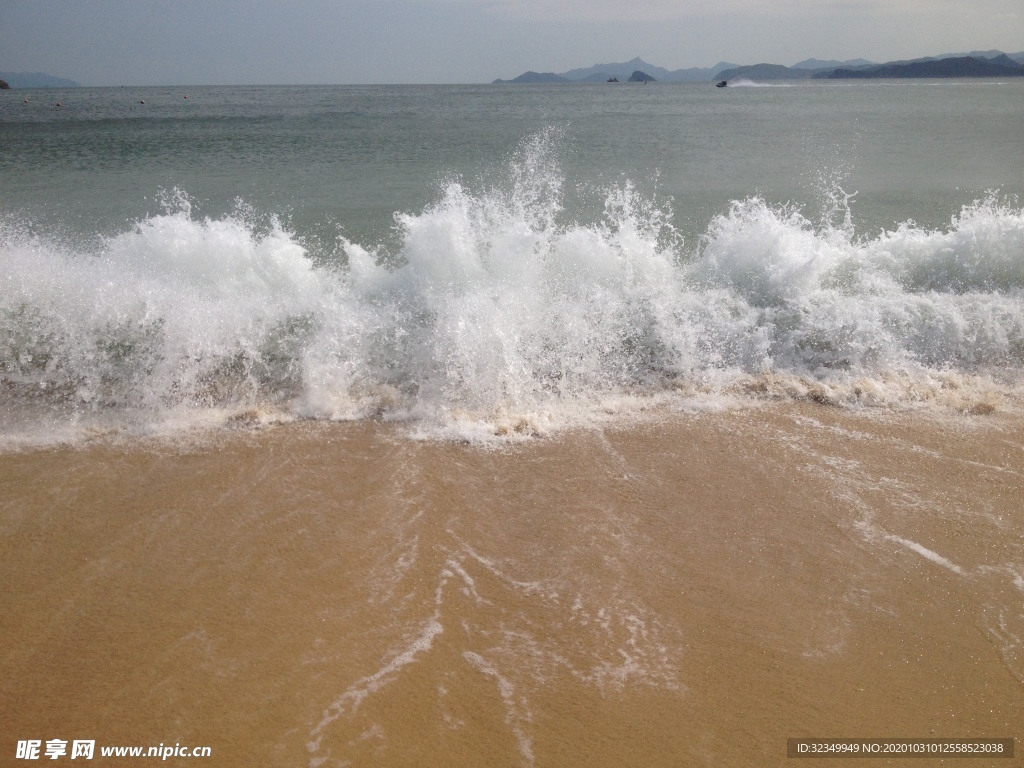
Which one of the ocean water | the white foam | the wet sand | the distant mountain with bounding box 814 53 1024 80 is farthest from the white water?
the distant mountain with bounding box 814 53 1024 80

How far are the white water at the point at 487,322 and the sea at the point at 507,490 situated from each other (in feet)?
0.12

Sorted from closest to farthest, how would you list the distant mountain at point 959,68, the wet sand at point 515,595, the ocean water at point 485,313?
the wet sand at point 515,595, the ocean water at point 485,313, the distant mountain at point 959,68

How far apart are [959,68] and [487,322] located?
439 feet

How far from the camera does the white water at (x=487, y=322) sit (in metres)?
5.38

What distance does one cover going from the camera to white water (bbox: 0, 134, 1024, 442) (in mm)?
5383

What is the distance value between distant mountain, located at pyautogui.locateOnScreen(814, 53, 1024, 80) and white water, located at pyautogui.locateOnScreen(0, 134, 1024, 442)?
419 feet

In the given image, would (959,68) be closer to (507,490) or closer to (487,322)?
(487,322)

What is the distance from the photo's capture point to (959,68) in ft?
350

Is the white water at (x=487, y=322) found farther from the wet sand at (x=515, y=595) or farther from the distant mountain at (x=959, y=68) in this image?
the distant mountain at (x=959, y=68)

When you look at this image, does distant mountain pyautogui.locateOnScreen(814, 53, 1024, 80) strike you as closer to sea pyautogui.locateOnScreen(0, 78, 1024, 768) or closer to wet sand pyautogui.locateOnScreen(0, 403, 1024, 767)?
sea pyautogui.locateOnScreen(0, 78, 1024, 768)

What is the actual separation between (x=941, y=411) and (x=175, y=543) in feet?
18.2

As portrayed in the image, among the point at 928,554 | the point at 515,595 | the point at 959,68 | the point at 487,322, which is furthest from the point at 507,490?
the point at 959,68

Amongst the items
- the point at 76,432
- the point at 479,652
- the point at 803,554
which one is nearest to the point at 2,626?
the point at 76,432

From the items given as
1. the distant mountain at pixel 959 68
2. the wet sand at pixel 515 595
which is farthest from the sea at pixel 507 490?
the distant mountain at pixel 959 68
